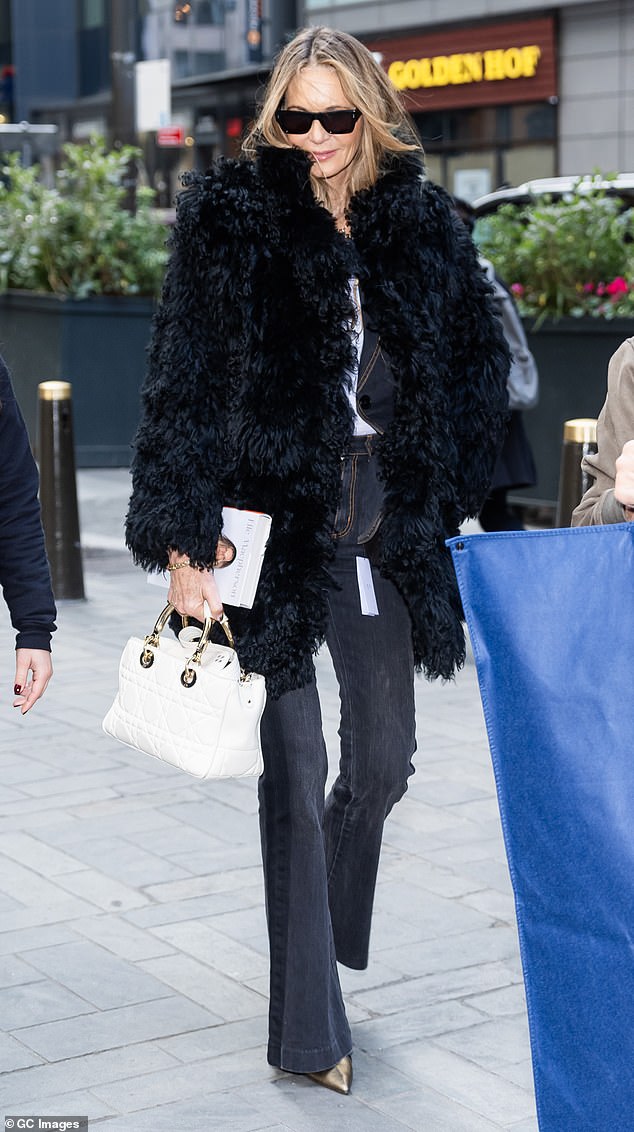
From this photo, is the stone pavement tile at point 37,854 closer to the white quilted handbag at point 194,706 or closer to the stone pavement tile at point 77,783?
the stone pavement tile at point 77,783

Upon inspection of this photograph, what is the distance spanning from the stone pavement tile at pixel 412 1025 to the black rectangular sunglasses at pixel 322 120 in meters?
1.85

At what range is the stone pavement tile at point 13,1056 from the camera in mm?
3326

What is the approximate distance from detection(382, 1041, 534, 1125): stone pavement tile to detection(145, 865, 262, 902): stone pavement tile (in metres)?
1.01

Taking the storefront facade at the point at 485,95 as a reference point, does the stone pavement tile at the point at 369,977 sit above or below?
below

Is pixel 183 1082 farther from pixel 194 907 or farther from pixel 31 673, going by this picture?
pixel 194 907

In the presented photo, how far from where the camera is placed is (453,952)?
3973 millimetres

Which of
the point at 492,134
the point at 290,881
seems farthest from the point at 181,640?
the point at 492,134

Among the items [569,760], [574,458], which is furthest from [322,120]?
[574,458]

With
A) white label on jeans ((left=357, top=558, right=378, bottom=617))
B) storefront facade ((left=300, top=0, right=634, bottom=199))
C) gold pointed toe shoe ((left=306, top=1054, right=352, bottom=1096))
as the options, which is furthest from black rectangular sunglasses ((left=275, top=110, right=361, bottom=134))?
storefront facade ((left=300, top=0, right=634, bottom=199))

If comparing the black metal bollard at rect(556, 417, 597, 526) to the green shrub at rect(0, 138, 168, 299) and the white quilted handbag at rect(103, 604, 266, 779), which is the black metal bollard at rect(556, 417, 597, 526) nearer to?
the white quilted handbag at rect(103, 604, 266, 779)

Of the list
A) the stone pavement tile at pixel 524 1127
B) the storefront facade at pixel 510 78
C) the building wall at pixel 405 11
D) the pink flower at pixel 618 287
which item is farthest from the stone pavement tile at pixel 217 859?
the building wall at pixel 405 11

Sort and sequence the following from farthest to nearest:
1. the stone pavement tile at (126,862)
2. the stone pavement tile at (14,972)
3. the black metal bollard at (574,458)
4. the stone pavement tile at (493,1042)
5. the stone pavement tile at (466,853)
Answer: the black metal bollard at (574,458), the stone pavement tile at (466,853), the stone pavement tile at (126,862), the stone pavement tile at (14,972), the stone pavement tile at (493,1042)

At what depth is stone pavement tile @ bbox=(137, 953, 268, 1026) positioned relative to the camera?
11.9ft

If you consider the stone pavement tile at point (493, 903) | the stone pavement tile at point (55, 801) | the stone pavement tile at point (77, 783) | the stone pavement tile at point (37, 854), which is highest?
the stone pavement tile at point (77, 783)
